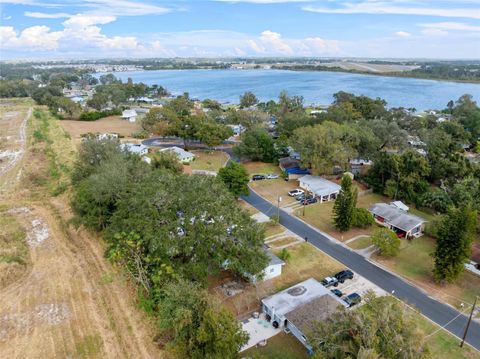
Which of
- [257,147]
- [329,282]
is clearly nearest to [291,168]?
[257,147]

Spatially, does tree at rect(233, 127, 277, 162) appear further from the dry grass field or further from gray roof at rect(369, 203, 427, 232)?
the dry grass field

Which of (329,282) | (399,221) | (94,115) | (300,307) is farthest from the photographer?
(94,115)

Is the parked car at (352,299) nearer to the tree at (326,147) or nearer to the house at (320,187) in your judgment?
the house at (320,187)

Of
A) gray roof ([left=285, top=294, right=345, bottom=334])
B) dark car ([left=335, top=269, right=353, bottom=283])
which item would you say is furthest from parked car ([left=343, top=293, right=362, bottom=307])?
dark car ([left=335, top=269, right=353, bottom=283])

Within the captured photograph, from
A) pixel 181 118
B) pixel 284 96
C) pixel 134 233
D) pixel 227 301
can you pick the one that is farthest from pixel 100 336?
pixel 284 96

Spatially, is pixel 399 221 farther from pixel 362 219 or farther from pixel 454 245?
pixel 454 245

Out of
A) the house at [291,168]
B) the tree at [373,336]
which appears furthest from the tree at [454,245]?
the house at [291,168]

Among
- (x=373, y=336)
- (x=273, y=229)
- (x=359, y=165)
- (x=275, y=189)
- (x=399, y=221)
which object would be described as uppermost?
(x=373, y=336)
